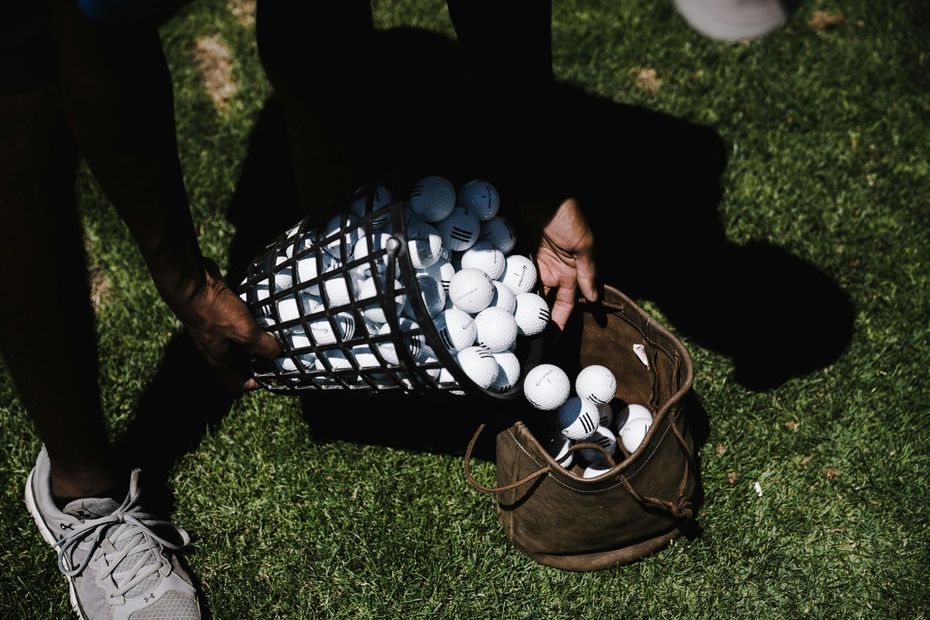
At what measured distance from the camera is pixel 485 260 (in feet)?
7.54

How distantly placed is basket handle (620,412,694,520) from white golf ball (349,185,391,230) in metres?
0.96

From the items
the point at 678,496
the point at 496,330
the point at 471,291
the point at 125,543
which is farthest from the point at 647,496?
the point at 125,543

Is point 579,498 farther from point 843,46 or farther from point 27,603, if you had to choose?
point 843,46

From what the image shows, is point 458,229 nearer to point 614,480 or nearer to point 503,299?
point 503,299

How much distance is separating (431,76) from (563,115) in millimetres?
639

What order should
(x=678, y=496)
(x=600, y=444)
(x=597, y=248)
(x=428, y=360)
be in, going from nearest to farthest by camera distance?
(x=428, y=360) → (x=678, y=496) → (x=600, y=444) → (x=597, y=248)

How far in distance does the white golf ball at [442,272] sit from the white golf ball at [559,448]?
636 millimetres

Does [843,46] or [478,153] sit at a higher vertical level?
[478,153]

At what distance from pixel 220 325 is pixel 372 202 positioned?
0.51m

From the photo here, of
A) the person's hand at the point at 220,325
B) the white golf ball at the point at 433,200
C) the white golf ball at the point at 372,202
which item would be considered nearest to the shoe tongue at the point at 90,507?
the person's hand at the point at 220,325

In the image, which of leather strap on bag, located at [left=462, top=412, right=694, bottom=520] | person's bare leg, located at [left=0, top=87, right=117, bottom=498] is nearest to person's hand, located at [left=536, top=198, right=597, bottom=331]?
leather strap on bag, located at [left=462, top=412, right=694, bottom=520]

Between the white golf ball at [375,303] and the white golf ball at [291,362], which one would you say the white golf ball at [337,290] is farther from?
the white golf ball at [291,362]

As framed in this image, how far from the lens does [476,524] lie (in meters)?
2.56

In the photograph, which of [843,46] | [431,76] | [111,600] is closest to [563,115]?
[431,76]
